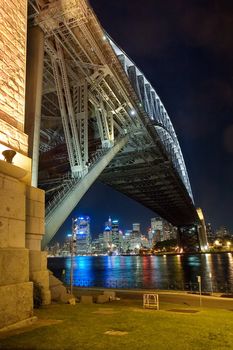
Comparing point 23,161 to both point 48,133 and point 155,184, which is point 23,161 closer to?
point 48,133

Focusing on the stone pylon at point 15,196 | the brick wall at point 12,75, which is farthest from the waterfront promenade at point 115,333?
the brick wall at point 12,75

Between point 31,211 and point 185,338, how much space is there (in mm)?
6929

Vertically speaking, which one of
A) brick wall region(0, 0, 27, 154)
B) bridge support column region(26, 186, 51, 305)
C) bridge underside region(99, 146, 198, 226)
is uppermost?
bridge underside region(99, 146, 198, 226)

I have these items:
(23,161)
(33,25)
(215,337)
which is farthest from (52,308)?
(33,25)

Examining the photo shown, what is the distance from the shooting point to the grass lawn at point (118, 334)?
23.6 ft

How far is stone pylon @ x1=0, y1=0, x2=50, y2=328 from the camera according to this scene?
9094 millimetres

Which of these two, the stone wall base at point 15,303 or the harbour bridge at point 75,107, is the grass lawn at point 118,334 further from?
the harbour bridge at point 75,107

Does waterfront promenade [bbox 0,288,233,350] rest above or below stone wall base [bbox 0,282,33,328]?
below

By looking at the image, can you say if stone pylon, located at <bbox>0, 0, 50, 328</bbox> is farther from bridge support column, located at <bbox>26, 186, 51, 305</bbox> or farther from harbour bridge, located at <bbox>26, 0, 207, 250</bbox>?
harbour bridge, located at <bbox>26, 0, 207, 250</bbox>

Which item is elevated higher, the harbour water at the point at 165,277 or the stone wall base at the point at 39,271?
the stone wall base at the point at 39,271

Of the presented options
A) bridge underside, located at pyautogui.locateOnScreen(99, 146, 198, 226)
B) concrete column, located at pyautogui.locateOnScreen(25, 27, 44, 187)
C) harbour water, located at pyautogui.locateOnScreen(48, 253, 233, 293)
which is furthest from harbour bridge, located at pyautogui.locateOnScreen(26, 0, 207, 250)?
harbour water, located at pyautogui.locateOnScreen(48, 253, 233, 293)

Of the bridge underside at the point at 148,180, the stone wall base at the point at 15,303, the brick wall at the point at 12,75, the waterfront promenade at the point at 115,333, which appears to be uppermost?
the bridge underside at the point at 148,180

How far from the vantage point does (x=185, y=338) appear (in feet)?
25.9

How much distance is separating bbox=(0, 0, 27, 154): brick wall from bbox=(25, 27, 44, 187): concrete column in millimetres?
4993
